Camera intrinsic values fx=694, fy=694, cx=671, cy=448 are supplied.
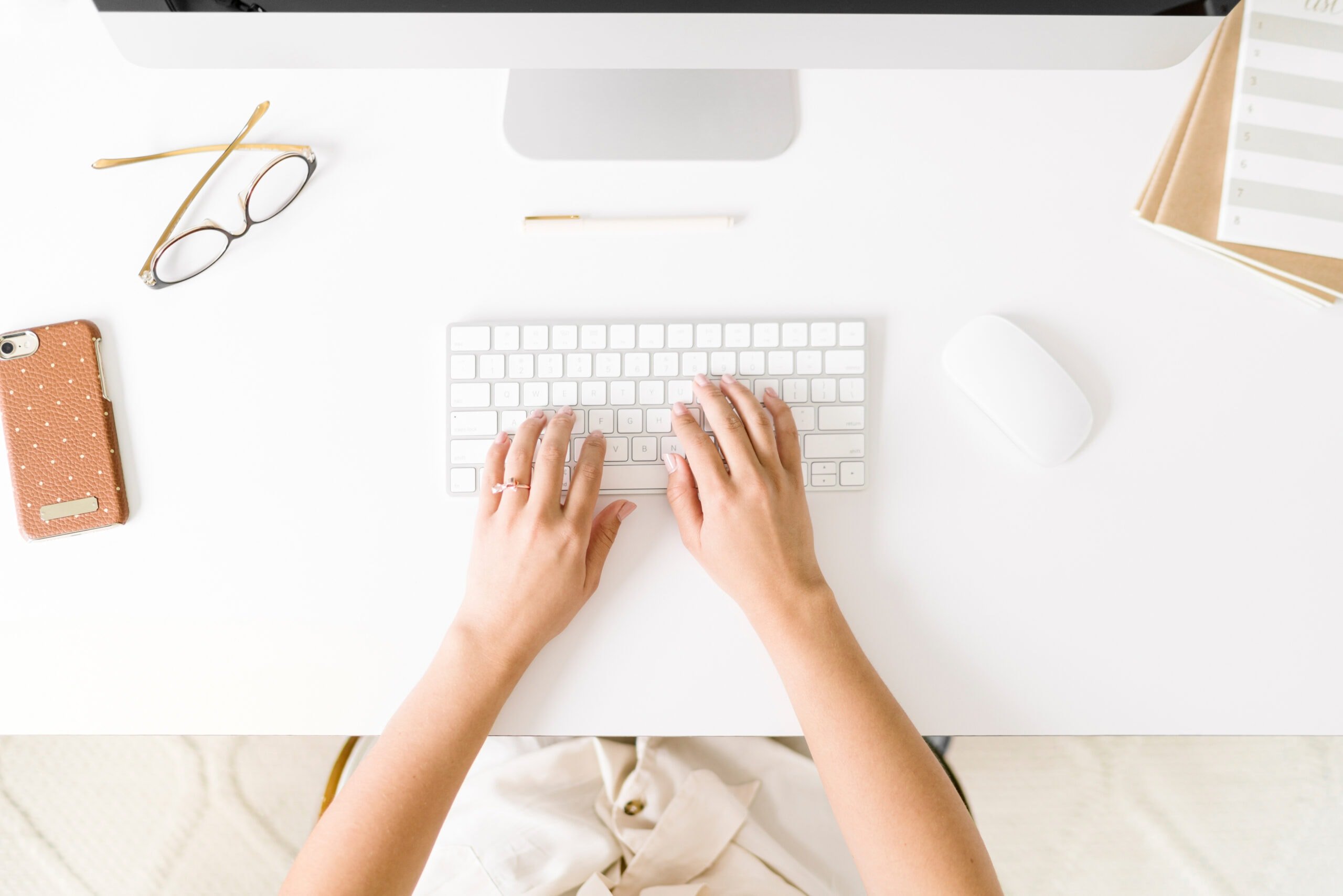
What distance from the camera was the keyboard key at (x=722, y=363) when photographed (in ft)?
1.86

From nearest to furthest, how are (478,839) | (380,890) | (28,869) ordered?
1. (380,890)
2. (478,839)
3. (28,869)

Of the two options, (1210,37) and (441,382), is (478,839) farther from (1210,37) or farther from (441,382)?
(1210,37)

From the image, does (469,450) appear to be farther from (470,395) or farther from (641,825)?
(641,825)

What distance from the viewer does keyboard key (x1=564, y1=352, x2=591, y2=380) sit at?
1.84ft

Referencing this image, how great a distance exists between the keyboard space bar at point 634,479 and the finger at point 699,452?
0.03 metres

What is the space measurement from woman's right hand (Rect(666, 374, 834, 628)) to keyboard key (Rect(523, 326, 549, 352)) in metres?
0.12

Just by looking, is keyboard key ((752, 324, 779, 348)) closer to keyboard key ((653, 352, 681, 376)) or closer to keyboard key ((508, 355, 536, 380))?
keyboard key ((653, 352, 681, 376))

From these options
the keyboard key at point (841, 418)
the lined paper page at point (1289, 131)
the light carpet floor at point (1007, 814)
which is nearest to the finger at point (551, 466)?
the keyboard key at point (841, 418)

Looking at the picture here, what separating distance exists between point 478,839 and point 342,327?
0.57 meters

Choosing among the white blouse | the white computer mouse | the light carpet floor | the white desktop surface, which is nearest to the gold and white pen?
the white desktop surface

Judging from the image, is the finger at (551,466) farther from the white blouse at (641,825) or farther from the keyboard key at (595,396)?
the white blouse at (641,825)

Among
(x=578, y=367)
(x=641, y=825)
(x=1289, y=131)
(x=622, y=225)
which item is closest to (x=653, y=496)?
(x=578, y=367)

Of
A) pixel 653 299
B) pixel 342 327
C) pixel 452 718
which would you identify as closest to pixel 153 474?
pixel 342 327

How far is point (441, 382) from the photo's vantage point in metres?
0.58
